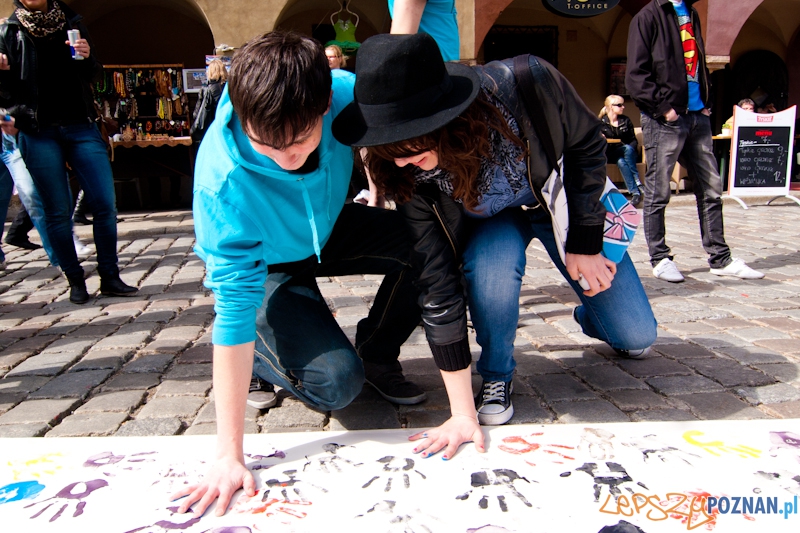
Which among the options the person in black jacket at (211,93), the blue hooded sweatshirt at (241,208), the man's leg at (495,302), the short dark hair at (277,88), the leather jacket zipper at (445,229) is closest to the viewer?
the short dark hair at (277,88)

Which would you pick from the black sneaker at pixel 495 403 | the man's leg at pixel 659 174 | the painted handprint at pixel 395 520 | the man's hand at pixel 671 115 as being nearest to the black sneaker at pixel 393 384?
the black sneaker at pixel 495 403

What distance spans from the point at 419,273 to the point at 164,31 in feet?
32.8

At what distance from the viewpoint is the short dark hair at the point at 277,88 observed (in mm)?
1389

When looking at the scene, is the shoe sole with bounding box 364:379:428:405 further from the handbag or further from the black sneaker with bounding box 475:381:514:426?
the handbag

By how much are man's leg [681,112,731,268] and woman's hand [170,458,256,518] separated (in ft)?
11.1

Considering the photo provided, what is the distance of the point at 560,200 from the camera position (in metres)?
1.87

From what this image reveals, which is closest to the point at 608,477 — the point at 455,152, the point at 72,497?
the point at 455,152

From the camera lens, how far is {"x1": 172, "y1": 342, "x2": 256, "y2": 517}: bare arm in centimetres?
156

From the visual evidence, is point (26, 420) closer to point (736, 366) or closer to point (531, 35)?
point (736, 366)

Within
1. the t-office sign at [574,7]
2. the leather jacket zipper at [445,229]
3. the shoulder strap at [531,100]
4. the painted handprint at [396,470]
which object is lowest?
the painted handprint at [396,470]

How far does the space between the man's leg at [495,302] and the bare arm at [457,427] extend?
0.65 feet

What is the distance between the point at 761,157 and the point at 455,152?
708 centimetres

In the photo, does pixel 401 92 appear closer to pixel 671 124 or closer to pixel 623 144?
pixel 671 124

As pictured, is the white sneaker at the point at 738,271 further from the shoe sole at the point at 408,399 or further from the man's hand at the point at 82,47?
the man's hand at the point at 82,47
